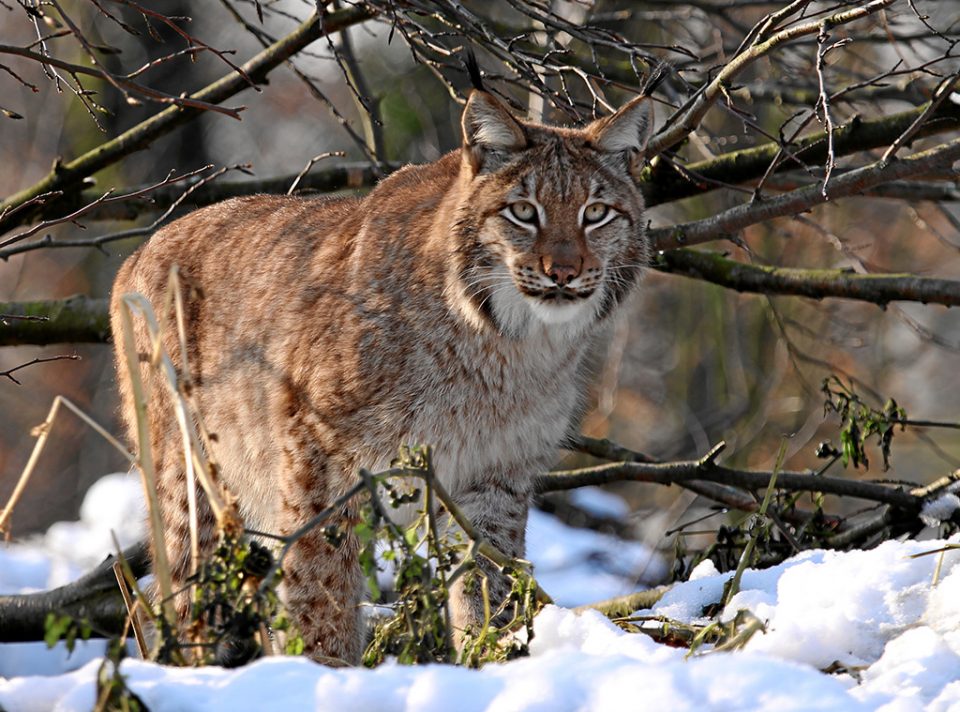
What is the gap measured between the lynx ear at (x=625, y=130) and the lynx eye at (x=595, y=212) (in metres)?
0.26

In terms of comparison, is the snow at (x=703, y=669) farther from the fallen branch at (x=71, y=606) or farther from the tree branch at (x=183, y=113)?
the tree branch at (x=183, y=113)

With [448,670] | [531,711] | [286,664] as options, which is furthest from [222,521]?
[531,711]

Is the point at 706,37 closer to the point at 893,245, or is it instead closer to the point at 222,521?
the point at 893,245

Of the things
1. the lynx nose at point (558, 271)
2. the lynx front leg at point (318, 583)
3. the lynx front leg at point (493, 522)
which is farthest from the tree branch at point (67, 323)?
the lynx nose at point (558, 271)

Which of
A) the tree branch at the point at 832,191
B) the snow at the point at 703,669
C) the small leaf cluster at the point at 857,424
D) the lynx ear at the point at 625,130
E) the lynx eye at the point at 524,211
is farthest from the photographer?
the small leaf cluster at the point at 857,424

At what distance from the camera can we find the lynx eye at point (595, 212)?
418 centimetres

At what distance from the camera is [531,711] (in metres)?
2.19

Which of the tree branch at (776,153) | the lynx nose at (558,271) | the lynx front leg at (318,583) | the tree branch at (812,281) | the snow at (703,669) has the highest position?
the tree branch at (776,153)

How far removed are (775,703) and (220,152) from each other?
1514 cm

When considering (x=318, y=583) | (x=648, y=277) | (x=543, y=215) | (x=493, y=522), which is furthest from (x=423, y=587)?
(x=648, y=277)

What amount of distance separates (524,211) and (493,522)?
3.84 ft

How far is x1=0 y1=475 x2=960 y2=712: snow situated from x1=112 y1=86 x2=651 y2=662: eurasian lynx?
0.90 meters

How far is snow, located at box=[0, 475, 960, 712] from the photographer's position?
220cm

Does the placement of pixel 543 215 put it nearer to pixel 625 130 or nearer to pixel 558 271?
pixel 558 271
